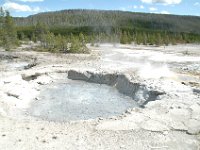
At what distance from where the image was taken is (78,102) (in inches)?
1005

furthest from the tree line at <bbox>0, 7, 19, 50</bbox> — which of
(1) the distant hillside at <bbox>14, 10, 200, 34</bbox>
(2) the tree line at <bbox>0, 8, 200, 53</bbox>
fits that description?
(1) the distant hillside at <bbox>14, 10, 200, 34</bbox>

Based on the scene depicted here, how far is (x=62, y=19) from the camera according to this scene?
180 metres

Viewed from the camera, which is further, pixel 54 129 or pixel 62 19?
pixel 62 19

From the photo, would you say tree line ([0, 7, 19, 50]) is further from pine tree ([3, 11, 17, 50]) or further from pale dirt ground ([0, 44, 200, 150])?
pale dirt ground ([0, 44, 200, 150])

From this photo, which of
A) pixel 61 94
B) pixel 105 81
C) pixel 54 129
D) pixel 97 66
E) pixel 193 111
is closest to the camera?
pixel 54 129

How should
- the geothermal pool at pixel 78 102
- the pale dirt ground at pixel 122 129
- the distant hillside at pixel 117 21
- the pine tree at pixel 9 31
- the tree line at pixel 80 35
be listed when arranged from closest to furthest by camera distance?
the pale dirt ground at pixel 122 129, the geothermal pool at pixel 78 102, the tree line at pixel 80 35, the pine tree at pixel 9 31, the distant hillside at pixel 117 21

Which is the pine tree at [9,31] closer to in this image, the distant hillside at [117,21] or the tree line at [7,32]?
the tree line at [7,32]

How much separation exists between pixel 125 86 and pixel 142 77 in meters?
1.75

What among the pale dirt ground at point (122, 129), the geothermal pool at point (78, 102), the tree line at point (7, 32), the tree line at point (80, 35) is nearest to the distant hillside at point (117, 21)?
the tree line at point (80, 35)

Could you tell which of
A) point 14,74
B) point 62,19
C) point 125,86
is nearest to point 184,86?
point 125,86

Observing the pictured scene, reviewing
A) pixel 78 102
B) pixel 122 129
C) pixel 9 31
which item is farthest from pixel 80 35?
pixel 122 129

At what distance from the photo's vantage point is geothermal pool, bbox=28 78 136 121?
22375 millimetres

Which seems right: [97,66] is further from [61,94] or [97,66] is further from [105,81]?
[61,94]

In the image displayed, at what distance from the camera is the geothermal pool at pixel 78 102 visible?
2238 centimetres
